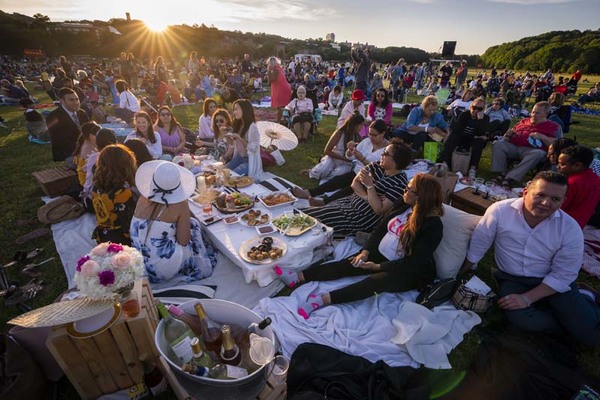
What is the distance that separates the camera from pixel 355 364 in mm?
2740

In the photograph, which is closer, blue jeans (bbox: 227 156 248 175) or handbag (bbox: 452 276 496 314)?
handbag (bbox: 452 276 496 314)

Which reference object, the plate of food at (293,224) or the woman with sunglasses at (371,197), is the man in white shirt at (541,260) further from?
the plate of food at (293,224)

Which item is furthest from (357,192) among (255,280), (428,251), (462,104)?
(462,104)

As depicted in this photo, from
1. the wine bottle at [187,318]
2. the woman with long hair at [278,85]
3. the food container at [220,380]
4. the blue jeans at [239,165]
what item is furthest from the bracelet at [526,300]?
the woman with long hair at [278,85]

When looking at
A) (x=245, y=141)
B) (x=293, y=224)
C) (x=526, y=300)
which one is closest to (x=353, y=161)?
(x=245, y=141)

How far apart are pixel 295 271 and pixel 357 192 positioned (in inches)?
64.2

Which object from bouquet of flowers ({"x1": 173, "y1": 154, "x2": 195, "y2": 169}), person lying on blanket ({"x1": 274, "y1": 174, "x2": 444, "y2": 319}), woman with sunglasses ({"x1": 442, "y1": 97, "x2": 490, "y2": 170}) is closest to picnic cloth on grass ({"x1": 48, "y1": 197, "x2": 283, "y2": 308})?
person lying on blanket ({"x1": 274, "y1": 174, "x2": 444, "y2": 319})

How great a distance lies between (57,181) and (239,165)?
141 inches

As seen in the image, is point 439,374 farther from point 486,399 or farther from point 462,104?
point 462,104

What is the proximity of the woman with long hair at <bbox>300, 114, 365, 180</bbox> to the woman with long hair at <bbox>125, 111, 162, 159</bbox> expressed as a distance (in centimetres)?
363

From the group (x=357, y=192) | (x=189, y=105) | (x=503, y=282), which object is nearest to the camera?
(x=503, y=282)

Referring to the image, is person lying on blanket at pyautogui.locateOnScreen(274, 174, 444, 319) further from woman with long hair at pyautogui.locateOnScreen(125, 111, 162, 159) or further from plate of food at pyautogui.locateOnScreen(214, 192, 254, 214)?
woman with long hair at pyautogui.locateOnScreen(125, 111, 162, 159)

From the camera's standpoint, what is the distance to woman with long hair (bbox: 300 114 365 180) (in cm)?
643

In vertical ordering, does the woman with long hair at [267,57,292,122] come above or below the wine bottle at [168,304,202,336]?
above
